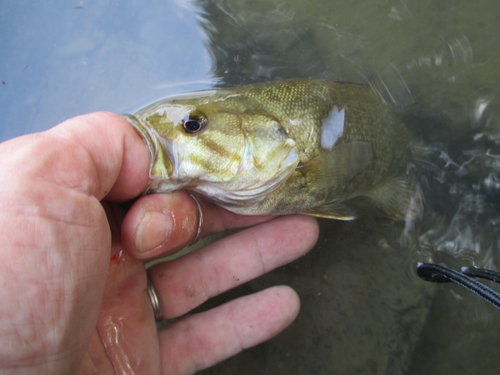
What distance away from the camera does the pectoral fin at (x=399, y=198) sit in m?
2.47

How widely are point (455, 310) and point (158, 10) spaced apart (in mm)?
3488

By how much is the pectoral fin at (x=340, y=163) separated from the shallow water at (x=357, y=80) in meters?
0.77

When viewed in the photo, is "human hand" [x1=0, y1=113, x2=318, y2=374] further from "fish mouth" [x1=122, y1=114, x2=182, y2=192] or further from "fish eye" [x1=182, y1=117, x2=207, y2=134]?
"fish eye" [x1=182, y1=117, x2=207, y2=134]

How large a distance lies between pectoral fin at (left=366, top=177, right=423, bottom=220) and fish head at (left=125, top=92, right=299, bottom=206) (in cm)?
114

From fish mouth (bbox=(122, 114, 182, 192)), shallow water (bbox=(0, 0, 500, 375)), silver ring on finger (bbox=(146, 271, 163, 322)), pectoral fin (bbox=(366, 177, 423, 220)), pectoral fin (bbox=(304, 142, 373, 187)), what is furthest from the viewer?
pectoral fin (bbox=(366, 177, 423, 220))

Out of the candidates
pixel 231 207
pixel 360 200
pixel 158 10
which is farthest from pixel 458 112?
pixel 158 10

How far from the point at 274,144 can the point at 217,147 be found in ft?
1.09

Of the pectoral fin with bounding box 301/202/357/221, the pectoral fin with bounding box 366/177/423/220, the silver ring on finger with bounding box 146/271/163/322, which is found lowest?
the silver ring on finger with bounding box 146/271/163/322

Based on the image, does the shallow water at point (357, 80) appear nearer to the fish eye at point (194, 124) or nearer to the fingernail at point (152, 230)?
the fish eye at point (194, 124)

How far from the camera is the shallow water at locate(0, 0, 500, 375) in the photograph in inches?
90.7

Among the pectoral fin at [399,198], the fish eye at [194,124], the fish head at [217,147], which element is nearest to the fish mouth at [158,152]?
the fish head at [217,147]

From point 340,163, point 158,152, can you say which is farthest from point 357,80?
point 158,152

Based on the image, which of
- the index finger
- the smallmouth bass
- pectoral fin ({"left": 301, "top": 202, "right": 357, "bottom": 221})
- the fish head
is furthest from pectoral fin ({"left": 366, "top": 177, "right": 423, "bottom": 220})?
the index finger

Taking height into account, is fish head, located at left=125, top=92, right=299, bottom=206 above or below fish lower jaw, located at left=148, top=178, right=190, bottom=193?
above
